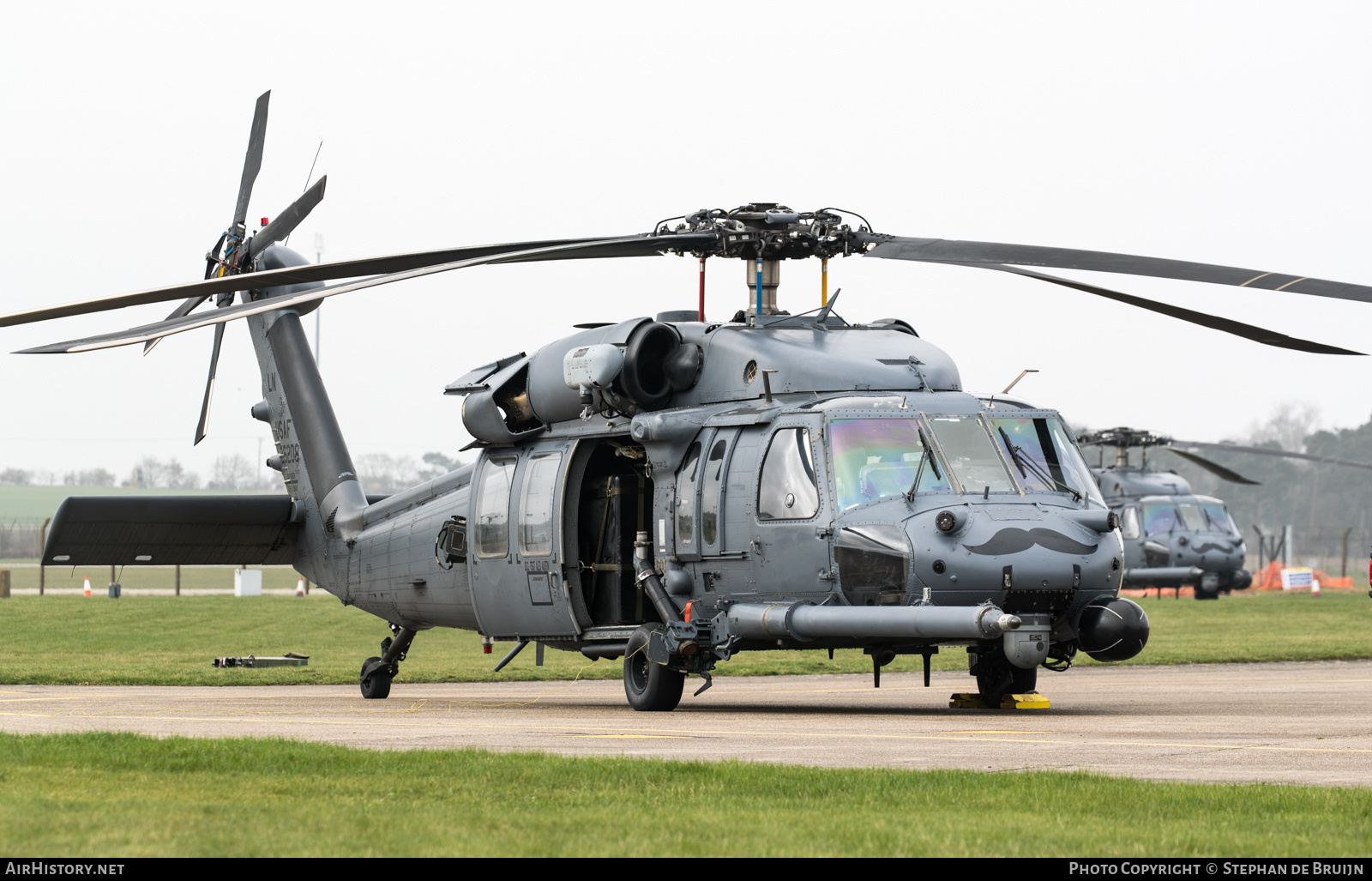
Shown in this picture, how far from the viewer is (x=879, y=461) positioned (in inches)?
585

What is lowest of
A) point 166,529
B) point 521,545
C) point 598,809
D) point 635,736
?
point 635,736

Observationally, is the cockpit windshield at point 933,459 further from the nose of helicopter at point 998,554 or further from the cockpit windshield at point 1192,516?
the cockpit windshield at point 1192,516

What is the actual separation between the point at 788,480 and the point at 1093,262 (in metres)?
3.36

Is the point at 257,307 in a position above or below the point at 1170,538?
above


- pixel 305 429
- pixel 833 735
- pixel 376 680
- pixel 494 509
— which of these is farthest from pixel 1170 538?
pixel 833 735

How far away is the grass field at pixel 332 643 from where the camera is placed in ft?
78.5

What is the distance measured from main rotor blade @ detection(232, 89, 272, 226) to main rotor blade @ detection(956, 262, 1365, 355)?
9.72 m

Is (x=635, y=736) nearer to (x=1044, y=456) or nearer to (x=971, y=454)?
(x=971, y=454)

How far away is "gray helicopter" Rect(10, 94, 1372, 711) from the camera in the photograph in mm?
14180

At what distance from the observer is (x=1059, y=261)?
1562 centimetres

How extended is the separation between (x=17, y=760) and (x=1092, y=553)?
8.67m

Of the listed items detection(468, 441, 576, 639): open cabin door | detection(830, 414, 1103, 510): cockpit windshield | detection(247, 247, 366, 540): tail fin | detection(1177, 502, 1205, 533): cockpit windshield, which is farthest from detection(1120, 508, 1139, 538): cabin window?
detection(830, 414, 1103, 510): cockpit windshield

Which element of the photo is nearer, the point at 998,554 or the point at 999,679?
the point at 998,554

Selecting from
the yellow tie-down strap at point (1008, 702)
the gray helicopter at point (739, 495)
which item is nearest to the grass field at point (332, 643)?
the gray helicopter at point (739, 495)
